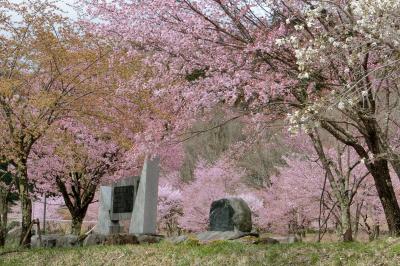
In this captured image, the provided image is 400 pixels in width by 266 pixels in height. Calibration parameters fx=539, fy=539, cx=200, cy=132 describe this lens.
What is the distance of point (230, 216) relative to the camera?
1488 cm

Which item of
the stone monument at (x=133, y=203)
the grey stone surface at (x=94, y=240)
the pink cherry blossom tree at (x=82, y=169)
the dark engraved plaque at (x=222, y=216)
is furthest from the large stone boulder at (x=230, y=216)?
the pink cherry blossom tree at (x=82, y=169)

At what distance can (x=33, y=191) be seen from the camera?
25.6 metres

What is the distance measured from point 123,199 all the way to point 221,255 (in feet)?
25.5

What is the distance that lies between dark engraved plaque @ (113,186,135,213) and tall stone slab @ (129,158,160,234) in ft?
3.46

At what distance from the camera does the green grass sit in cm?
760

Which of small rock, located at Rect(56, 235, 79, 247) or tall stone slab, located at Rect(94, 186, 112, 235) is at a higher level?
tall stone slab, located at Rect(94, 186, 112, 235)

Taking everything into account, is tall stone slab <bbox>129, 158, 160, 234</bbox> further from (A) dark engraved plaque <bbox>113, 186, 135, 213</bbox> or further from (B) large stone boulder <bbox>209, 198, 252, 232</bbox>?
(B) large stone boulder <bbox>209, 198, 252, 232</bbox>

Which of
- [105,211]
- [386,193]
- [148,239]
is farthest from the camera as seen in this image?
[105,211]

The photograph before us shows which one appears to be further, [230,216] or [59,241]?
[59,241]

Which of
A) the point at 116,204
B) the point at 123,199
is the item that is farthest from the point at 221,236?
the point at 116,204

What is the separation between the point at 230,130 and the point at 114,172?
19352 mm

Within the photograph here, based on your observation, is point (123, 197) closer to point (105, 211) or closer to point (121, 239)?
point (105, 211)

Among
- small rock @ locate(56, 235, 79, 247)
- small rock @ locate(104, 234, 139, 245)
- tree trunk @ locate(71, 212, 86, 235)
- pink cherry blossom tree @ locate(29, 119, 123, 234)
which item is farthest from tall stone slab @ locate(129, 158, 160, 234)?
tree trunk @ locate(71, 212, 86, 235)

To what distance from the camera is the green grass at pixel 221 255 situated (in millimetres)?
7600
